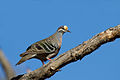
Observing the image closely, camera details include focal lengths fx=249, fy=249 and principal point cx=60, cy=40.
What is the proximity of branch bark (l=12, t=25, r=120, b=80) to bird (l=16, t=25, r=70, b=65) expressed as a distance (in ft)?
3.18

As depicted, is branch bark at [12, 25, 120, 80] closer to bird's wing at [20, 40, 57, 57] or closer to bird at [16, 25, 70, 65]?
bird at [16, 25, 70, 65]

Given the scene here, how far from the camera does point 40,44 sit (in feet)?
22.5

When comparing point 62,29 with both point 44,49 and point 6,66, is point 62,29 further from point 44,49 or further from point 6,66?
point 6,66

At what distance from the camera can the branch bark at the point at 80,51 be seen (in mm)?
4691

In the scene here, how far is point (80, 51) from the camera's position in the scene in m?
4.80

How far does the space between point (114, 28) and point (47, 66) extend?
1.54m

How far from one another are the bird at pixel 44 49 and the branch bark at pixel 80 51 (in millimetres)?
970

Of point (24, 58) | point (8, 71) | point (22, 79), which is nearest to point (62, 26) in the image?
point (24, 58)

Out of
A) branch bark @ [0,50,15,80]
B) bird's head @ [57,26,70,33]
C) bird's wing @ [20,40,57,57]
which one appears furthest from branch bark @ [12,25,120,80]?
bird's head @ [57,26,70,33]

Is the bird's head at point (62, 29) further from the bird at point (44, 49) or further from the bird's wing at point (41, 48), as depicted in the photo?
the bird's wing at point (41, 48)

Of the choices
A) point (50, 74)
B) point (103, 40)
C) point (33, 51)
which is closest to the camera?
point (103, 40)

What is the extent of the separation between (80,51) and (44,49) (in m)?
2.21

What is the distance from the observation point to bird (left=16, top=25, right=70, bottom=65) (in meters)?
6.28

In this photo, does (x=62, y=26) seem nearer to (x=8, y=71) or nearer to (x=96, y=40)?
(x=96, y=40)
